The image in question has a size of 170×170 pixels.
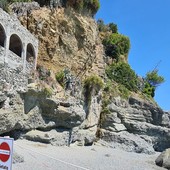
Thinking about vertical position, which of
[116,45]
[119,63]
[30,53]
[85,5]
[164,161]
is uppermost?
[85,5]

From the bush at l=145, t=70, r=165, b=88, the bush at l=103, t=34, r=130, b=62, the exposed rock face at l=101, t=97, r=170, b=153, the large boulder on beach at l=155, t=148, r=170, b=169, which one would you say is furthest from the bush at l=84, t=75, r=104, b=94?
the bush at l=145, t=70, r=165, b=88

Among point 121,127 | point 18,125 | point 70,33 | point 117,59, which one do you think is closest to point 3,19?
point 18,125

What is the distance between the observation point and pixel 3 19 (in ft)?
64.4

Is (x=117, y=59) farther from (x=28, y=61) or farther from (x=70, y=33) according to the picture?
(x=28, y=61)

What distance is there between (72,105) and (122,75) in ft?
49.9

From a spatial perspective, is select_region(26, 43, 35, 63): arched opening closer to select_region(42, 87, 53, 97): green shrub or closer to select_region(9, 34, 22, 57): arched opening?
select_region(9, 34, 22, 57): arched opening

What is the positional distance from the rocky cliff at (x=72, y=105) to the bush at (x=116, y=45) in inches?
99.0

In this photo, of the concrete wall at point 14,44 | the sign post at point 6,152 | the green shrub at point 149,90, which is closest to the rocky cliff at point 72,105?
the concrete wall at point 14,44

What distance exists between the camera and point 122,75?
3772cm

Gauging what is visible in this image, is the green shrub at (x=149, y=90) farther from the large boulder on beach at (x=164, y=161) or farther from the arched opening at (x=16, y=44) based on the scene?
the arched opening at (x=16, y=44)

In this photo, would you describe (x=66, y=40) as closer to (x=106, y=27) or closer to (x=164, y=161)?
(x=106, y=27)

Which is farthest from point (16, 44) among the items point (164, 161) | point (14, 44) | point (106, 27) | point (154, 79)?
point (154, 79)

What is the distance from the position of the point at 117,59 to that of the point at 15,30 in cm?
2087

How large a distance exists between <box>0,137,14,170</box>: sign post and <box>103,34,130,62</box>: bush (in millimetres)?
34894
